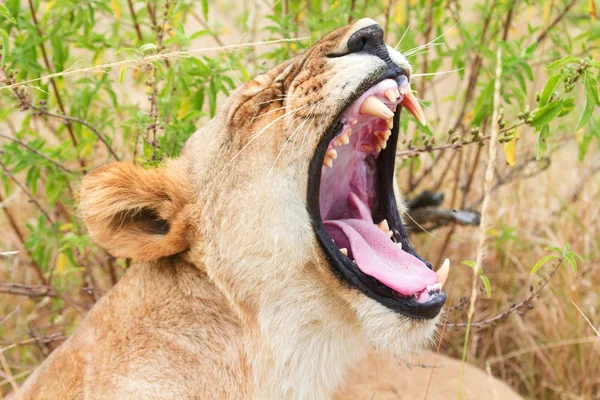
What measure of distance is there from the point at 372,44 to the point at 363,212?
0.72 metres

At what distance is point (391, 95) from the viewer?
266cm

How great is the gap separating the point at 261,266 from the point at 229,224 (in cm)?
19

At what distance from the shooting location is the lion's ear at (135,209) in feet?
8.95

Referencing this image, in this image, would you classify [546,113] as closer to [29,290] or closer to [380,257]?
[380,257]

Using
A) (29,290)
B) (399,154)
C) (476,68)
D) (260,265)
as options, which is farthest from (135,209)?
(476,68)

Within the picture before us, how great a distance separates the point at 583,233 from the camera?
514 cm

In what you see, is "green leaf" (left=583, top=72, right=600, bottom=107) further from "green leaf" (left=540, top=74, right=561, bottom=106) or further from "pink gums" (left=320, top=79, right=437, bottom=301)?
"pink gums" (left=320, top=79, right=437, bottom=301)

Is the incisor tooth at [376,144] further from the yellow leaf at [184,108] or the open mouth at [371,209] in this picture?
the yellow leaf at [184,108]

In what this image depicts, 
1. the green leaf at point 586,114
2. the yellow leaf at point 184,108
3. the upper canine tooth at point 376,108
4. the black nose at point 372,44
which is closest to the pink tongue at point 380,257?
the upper canine tooth at point 376,108

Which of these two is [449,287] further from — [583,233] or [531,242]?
[583,233]

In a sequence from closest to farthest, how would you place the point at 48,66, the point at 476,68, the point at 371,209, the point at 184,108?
the point at 371,209
the point at 184,108
the point at 48,66
the point at 476,68

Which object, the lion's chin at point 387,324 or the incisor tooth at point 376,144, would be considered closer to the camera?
the lion's chin at point 387,324

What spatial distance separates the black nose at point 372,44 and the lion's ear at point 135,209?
0.79 m

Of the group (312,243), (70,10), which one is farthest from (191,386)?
(70,10)
